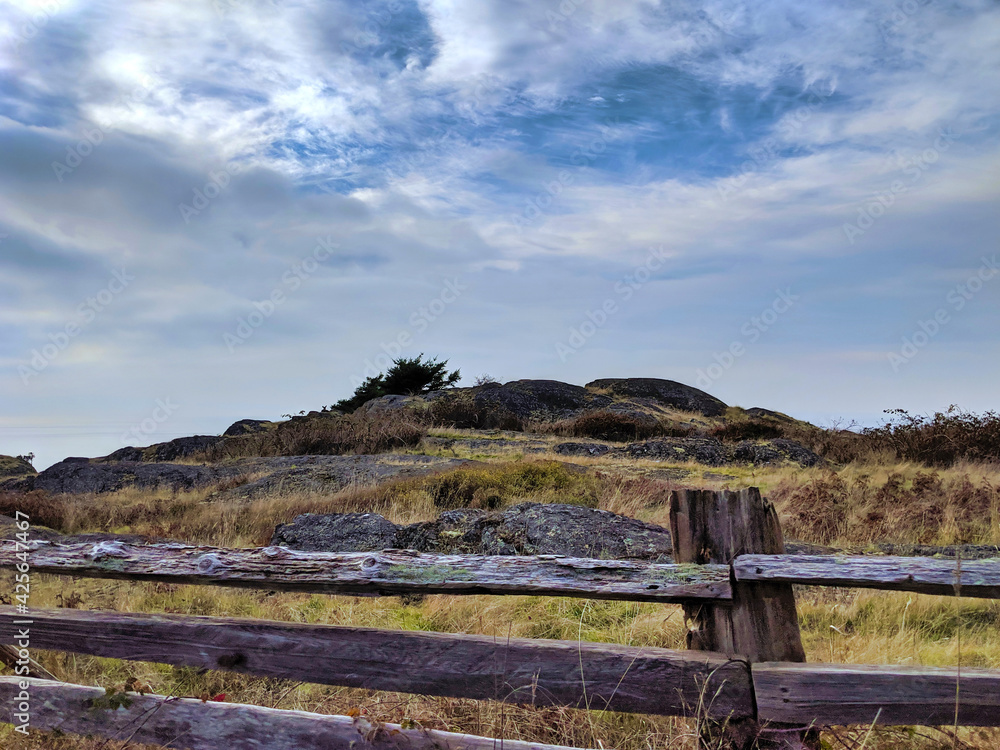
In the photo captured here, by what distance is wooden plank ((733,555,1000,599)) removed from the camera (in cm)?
251

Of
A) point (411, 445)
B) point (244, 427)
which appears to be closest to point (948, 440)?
point (411, 445)

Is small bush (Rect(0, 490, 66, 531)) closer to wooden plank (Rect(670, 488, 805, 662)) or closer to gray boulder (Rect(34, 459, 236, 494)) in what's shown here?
gray boulder (Rect(34, 459, 236, 494))

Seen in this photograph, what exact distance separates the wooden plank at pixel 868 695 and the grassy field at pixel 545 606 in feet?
0.48

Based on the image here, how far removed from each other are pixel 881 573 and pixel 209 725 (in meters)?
2.98

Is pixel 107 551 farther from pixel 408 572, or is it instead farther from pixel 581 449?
pixel 581 449

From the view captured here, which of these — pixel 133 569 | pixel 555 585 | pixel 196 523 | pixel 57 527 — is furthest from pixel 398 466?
pixel 555 585

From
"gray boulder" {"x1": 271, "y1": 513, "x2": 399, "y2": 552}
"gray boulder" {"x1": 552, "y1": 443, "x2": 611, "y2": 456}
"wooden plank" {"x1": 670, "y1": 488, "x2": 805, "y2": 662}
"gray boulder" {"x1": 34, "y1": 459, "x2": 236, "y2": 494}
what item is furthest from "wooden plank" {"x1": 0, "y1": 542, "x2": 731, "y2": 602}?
"gray boulder" {"x1": 552, "y1": 443, "x2": 611, "y2": 456}

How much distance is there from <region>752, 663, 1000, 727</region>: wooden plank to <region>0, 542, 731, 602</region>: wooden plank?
1.39ft

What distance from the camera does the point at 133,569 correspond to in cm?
332

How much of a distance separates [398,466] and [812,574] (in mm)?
11510

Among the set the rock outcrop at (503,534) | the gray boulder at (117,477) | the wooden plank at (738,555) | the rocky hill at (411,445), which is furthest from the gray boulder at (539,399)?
the wooden plank at (738,555)

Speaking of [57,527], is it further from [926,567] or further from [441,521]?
[926,567]

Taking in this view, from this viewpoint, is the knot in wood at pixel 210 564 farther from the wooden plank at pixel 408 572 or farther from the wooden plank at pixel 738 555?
the wooden plank at pixel 738 555

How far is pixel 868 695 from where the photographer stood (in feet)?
8.49
